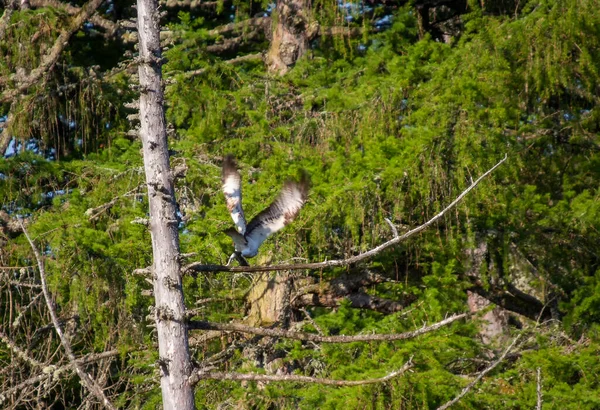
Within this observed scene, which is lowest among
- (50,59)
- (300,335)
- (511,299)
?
(511,299)

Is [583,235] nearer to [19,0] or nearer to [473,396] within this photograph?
[473,396]

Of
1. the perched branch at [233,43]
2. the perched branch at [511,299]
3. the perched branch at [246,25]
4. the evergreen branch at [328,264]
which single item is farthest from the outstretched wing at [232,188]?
the perched branch at [233,43]

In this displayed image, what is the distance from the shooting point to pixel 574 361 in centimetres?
723

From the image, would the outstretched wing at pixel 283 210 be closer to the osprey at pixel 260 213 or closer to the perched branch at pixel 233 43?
the osprey at pixel 260 213

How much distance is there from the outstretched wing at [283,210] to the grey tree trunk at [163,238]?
32.0 inches

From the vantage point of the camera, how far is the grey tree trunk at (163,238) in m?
4.93

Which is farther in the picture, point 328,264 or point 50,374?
point 50,374

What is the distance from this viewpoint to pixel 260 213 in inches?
227

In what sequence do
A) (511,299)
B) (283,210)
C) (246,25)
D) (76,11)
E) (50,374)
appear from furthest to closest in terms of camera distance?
(246,25) → (76,11) → (511,299) → (50,374) → (283,210)

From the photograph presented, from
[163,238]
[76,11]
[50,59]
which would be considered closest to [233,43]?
[76,11]

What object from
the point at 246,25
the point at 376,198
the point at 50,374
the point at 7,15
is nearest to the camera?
the point at 50,374

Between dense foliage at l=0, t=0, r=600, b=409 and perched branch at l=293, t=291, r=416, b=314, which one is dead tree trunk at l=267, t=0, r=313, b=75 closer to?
dense foliage at l=0, t=0, r=600, b=409

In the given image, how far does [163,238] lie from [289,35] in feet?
16.6

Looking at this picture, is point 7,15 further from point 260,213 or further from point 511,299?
point 511,299
